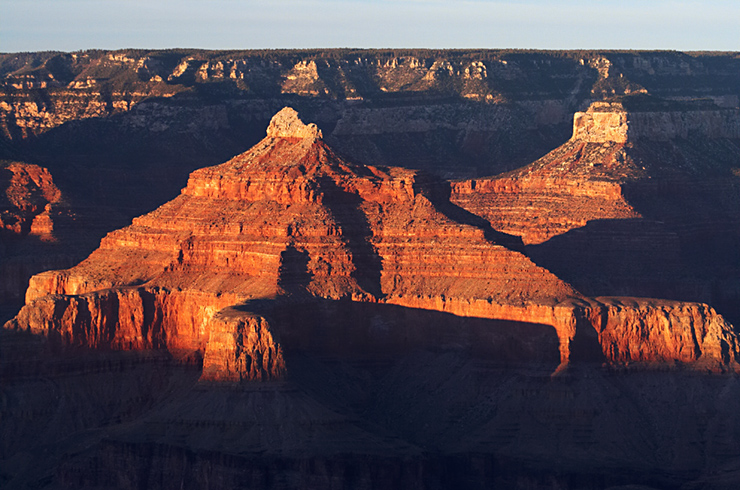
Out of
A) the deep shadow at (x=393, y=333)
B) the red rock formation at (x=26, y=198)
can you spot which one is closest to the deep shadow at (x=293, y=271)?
the deep shadow at (x=393, y=333)

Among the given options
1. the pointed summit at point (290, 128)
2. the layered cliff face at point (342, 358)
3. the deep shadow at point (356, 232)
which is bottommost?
the layered cliff face at point (342, 358)

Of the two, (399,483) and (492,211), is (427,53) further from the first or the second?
(399,483)

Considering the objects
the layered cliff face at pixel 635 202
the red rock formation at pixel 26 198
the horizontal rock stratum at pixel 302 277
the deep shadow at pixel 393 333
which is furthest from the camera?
the red rock formation at pixel 26 198

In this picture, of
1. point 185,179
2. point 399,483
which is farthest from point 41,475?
point 185,179

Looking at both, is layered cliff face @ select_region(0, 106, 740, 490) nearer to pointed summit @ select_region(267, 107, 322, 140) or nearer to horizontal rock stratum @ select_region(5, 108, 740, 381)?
horizontal rock stratum @ select_region(5, 108, 740, 381)

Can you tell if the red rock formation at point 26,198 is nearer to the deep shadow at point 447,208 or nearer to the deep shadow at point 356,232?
the deep shadow at point 356,232

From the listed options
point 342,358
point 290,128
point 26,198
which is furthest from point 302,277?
point 26,198
